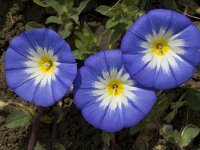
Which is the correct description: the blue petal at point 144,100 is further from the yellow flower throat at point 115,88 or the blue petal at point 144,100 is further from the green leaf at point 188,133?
the green leaf at point 188,133

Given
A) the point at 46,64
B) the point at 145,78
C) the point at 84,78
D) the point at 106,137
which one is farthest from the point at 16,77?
the point at 145,78

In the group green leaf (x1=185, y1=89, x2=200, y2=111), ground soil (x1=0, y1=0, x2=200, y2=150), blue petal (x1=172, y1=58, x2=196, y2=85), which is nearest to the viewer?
blue petal (x1=172, y1=58, x2=196, y2=85)

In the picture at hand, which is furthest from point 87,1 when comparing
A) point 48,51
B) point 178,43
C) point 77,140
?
point 77,140

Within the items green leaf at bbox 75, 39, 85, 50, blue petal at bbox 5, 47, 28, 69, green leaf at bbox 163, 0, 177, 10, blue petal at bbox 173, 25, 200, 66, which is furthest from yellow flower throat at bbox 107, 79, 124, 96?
green leaf at bbox 163, 0, 177, 10

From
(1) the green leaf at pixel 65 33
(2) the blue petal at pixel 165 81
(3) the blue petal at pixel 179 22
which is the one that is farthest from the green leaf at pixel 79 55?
(3) the blue petal at pixel 179 22

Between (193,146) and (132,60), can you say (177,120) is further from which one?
(132,60)

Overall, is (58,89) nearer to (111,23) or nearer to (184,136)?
(111,23)

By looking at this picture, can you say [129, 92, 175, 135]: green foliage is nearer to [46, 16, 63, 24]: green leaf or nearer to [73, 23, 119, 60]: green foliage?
[73, 23, 119, 60]: green foliage
